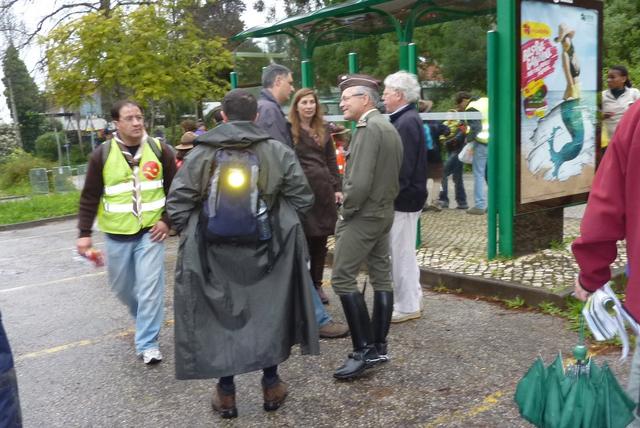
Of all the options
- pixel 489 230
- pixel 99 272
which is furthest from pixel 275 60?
pixel 489 230

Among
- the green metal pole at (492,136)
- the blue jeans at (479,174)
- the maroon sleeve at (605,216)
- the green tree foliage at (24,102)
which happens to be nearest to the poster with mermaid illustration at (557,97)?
the green metal pole at (492,136)

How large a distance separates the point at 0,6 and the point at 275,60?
1552 cm

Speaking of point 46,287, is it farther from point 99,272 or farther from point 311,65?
point 311,65

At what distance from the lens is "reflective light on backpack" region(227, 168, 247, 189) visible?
10.7 feet

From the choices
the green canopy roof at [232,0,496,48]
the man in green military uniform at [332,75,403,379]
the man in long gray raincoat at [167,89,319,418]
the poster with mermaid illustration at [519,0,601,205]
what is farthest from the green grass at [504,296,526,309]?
the green canopy roof at [232,0,496,48]

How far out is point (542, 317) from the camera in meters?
4.88

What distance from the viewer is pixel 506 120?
19.3ft

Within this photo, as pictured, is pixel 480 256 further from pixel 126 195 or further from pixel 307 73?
pixel 126 195

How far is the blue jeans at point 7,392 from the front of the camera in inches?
84.5

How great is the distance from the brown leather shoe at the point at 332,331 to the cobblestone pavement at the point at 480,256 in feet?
5.25

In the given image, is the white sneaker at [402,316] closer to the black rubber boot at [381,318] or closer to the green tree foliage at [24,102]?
the black rubber boot at [381,318]

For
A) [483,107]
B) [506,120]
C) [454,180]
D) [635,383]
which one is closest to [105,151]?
[635,383]

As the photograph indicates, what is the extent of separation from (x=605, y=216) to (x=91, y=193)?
3.30 metres

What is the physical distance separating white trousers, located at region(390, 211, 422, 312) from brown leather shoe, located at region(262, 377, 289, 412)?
1.57 meters
